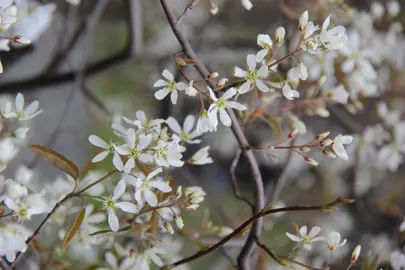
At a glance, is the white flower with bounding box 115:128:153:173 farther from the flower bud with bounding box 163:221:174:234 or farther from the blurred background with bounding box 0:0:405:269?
the blurred background with bounding box 0:0:405:269

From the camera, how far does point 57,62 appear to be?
32.5 inches

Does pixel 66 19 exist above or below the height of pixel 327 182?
above

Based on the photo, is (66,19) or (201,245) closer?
(201,245)

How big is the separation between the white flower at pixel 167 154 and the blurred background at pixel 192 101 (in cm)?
29

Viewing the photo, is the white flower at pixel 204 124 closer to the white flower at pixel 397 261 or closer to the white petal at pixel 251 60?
the white petal at pixel 251 60

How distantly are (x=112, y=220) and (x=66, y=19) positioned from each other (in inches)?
19.7

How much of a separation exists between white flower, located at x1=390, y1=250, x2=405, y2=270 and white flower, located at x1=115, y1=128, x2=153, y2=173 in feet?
0.90

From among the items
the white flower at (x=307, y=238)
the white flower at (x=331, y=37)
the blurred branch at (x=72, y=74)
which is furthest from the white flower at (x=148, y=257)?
the blurred branch at (x=72, y=74)

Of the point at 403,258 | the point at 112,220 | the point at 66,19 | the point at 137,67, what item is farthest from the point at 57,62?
the point at 403,258

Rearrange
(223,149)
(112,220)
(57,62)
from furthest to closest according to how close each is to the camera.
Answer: (223,149)
(57,62)
(112,220)

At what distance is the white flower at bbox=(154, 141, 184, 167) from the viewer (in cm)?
42

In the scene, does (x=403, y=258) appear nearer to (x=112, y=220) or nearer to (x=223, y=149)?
(x=112, y=220)

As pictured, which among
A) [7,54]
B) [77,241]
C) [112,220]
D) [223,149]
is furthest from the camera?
[223,149]

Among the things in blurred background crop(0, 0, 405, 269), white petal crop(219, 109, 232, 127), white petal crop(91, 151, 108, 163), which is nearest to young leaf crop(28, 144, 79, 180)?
white petal crop(91, 151, 108, 163)
